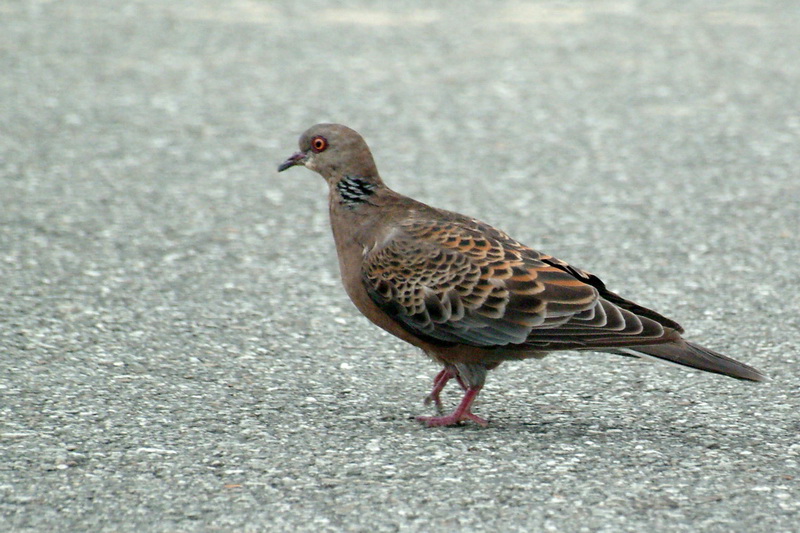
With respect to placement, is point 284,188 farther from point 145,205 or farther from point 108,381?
point 108,381

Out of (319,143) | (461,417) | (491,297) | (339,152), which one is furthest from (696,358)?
(319,143)

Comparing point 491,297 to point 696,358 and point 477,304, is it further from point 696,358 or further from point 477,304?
point 696,358

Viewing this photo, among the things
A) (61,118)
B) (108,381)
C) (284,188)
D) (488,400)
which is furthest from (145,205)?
→ (488,400)

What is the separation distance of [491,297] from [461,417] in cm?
47

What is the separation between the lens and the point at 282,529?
3658 mm

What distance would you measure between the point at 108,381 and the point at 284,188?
3.57 meters

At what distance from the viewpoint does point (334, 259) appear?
6.96 metres

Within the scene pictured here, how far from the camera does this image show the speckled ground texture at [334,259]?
3.99 m

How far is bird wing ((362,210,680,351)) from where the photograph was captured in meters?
4.49

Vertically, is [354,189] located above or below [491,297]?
above

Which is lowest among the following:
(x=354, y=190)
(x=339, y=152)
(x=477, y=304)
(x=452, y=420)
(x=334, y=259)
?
(x=334, y=259)

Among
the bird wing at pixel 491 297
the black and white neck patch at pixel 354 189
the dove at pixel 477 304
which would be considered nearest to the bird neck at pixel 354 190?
the black and white neck patch at pixel 354 189

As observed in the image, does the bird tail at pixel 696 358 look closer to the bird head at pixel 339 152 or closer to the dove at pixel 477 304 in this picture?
the dove at pixel 477 304

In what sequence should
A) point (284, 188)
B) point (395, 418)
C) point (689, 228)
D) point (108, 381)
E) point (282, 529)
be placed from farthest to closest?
point (284, 188), point (689, 228), point (108, 381), point (395, 418), point (282, 529)
